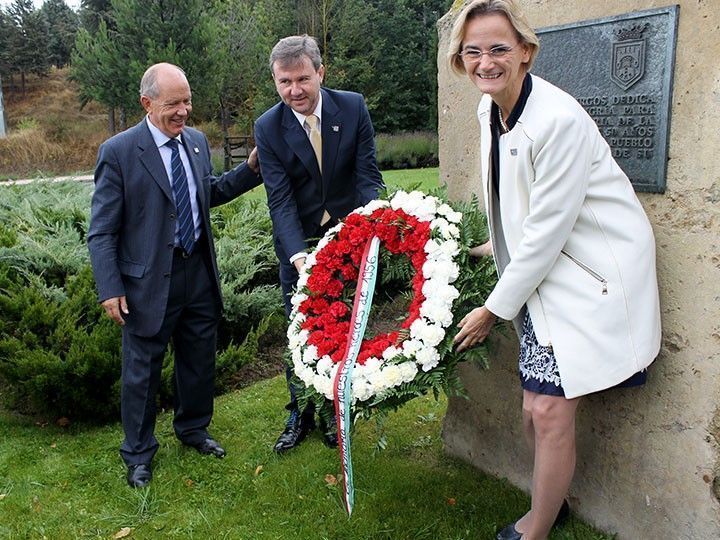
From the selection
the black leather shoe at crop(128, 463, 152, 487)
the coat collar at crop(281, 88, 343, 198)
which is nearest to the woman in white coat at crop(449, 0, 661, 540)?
the coat collar at crop(281, 88, 343, 198)

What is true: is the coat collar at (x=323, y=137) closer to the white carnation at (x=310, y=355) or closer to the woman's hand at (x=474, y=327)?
the white carnation at (x=310, y=355)

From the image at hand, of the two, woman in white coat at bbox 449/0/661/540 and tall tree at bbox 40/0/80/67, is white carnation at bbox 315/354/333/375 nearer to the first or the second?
woman in white coat at bbox 449/0/661/540

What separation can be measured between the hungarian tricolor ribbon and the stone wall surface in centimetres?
72

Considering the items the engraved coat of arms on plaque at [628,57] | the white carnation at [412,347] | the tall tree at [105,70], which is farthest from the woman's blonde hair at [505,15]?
the tall tree at [105,70]

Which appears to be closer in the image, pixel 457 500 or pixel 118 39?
pixel 457 500

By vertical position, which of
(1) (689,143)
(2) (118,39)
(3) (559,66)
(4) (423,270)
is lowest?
(4) (423,270)

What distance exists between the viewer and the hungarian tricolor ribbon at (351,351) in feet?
9.21

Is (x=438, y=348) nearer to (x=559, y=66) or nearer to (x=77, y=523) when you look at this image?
(x=559, y=66)

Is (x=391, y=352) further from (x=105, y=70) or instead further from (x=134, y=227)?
(x=105, y=70)

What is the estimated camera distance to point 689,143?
242 cm

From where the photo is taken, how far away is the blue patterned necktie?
144 inches

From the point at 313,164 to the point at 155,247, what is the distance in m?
0.95

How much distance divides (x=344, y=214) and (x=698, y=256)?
1922 mm

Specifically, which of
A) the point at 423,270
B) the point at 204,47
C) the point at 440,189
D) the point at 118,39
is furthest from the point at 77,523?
the point at 118,39
